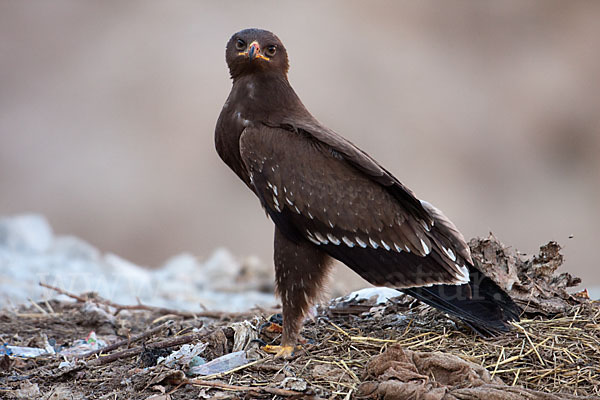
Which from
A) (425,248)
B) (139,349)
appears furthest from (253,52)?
(139,349)

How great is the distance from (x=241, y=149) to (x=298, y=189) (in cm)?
43

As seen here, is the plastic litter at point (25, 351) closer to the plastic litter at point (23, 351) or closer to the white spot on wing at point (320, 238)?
the plastic litter at point (23, 351)

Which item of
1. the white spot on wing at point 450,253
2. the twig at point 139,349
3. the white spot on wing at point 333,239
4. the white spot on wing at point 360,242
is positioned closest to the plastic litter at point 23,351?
the twig at point 139,349

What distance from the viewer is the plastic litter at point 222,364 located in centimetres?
338

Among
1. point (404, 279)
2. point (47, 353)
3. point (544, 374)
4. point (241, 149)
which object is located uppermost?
point (241, 149)

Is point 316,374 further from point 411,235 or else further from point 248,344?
point 411,235

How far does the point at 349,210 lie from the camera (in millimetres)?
3684

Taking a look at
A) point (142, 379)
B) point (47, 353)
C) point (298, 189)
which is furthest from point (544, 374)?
point (47, 353)

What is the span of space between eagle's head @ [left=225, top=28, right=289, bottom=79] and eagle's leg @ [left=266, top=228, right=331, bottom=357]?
114 centimetres

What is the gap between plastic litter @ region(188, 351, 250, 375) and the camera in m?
3.38

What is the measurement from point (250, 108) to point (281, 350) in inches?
57.5

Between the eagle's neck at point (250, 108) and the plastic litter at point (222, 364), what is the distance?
1096mm

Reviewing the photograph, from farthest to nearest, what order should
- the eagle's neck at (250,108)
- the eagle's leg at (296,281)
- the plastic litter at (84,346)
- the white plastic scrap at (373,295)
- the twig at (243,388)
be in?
the white plastic scrap at (373,295) < the plastic litter at (84,346) < the eagle's neck at (250,108) < the eagle's leg at (296,281) < the twig at (243,388)

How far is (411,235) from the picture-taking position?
370cm
